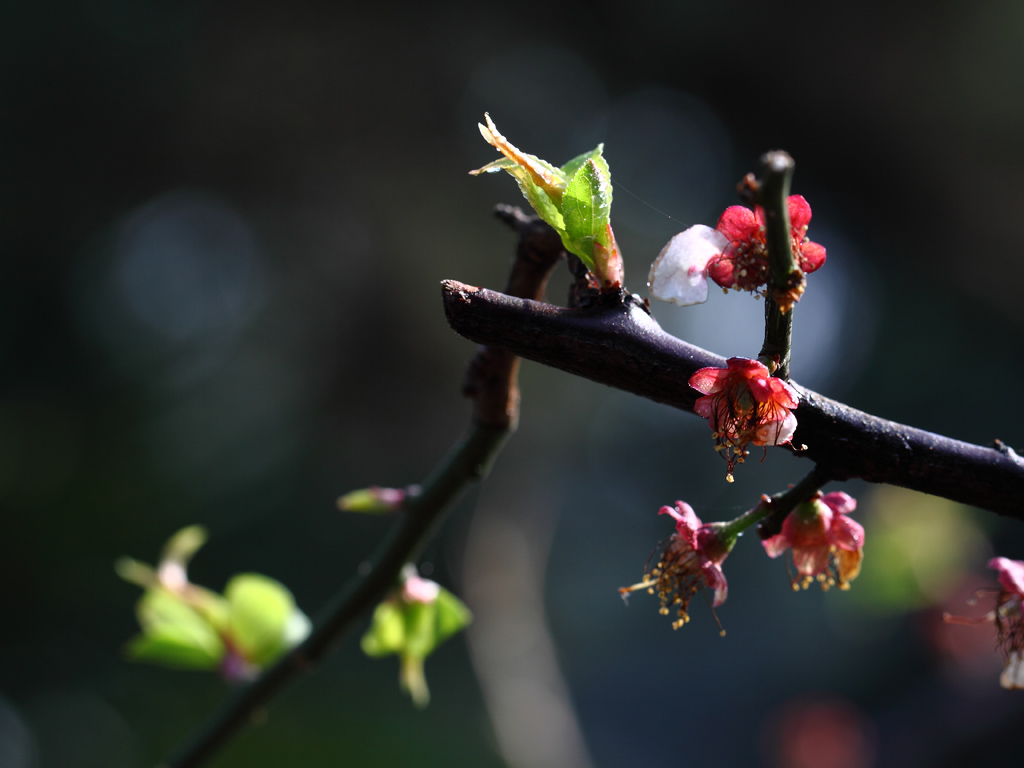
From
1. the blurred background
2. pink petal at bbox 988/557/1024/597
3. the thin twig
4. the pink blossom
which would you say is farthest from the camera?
the blurred background

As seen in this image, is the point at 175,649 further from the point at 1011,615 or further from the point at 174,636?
the point at 1011,615

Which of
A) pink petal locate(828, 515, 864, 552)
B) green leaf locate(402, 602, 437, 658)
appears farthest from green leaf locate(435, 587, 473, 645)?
pink petal locate(828, 515, 864, 552)

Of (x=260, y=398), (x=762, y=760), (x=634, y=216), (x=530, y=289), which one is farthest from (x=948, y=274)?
(x=260, y=398)

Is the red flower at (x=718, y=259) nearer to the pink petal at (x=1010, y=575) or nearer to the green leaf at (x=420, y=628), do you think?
the pink petal at (x=1010, y=575)

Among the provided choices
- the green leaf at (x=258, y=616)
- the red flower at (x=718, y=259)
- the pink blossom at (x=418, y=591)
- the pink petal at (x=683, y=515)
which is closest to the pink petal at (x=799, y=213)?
the red flower at (x=718, y=259)

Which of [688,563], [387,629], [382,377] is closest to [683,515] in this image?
[688,563]

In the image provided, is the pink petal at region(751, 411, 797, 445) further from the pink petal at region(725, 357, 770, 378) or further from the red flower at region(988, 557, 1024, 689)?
the red flower at region(988, 557, 1024, 689)

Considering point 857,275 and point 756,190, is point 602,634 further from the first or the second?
point 756,190
